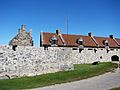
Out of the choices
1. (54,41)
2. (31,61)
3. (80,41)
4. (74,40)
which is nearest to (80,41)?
(80,41)

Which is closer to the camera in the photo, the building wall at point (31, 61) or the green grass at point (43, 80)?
the green grass at point (43, 80)

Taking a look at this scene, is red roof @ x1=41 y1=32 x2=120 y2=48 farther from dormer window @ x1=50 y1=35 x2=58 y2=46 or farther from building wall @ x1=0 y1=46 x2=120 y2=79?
building wall @ x1=0 y1=46 x2=120 y2=79

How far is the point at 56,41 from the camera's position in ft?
160

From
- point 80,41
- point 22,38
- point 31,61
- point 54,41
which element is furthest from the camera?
point 80,41

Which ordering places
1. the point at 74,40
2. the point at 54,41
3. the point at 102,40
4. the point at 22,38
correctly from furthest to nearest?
the point at 102,40 → the point at 74,40 → the point at 54,41 → the point at 22,38

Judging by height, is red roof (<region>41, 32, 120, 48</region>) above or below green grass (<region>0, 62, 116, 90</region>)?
above

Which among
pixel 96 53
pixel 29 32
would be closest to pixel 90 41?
pixel 96 53

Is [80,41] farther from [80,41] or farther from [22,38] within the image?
[22,38]

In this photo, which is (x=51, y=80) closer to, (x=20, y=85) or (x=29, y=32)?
(x=20, y=85)

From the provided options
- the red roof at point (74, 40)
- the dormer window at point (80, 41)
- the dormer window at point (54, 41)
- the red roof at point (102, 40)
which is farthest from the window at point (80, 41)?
the dormer window at point (54, 41)

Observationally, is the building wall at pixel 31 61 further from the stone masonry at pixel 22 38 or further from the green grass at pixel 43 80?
the stone masonry at pixel 22 38

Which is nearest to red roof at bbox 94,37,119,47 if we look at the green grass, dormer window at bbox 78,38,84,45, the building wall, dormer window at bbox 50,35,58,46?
dormer window at bbox 78,38,84,45

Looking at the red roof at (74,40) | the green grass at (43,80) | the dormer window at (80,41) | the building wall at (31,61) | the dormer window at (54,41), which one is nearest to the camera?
the green grass at (43,80)

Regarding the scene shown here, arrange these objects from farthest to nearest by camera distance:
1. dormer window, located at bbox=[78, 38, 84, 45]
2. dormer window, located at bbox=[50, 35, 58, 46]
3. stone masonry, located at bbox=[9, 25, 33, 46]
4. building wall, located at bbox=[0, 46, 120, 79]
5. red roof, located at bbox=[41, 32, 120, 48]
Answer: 1. dormer window, located at bbox=[78, 38, 84, 45]
2. red roof, located at bbox=[41, 32, 120, 48]
3. dormer window, located at bbox=[50, 35, 58, 46]
4. stone masonry, located at bbox=[9, 25, 33, 46]
5. building wall, located at bbox=[0, 46, 120, 79]
